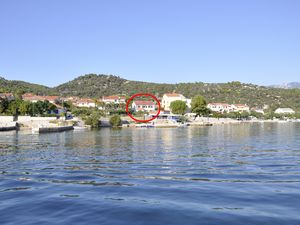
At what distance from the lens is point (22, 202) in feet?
34.9

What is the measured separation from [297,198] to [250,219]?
108 inches

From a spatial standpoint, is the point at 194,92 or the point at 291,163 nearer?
the point at 291,163

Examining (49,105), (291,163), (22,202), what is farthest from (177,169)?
(49,105)

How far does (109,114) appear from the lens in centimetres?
9419

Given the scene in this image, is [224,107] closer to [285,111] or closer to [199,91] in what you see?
[285,111]

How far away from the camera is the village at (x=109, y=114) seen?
72188 millimetres

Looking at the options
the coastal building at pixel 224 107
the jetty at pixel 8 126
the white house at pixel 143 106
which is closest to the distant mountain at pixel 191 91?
the coastal building at pixel 224 107

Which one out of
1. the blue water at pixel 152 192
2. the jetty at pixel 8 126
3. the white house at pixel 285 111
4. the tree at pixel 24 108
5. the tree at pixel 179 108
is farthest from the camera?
the white house at pixel 285 111

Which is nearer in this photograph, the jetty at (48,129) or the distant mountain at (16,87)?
the jetty at (48,129)

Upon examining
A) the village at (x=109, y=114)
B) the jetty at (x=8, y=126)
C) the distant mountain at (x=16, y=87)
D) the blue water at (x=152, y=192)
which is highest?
the distant mountain at (x=16, y=87)

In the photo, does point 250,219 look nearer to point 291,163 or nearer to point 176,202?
point 176,202

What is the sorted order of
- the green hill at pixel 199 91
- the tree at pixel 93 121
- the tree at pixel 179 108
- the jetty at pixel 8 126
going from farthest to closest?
1. the green hill at pixel 199 91
2. the tree at pixel 179 108
3. the tree at pixel 93 121
4. the jetty at pixel 8 126

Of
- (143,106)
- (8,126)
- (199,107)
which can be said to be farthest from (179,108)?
(8,126)

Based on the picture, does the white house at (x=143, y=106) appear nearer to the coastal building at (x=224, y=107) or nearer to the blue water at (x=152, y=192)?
the coastal building at (x=224, y=107)
